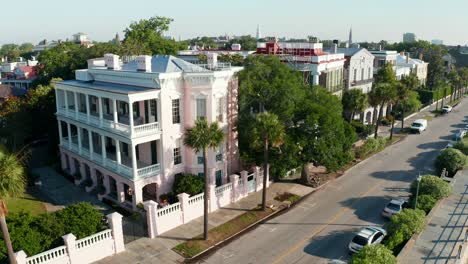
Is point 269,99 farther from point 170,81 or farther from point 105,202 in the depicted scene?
point 105,202

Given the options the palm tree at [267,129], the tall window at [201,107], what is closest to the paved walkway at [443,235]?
the palm tree at [267,129]

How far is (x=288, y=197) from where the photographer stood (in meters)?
34.5

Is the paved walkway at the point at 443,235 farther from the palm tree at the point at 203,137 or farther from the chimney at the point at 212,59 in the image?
the chimney at the point at 212,59

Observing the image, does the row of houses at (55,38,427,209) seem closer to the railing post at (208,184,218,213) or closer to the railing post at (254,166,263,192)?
the railing post at (208,184,218,213)

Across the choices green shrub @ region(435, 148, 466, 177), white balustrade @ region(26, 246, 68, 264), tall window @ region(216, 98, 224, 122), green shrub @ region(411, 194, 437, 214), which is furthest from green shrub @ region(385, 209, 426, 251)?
white balustrade @ region(26, 246, 68, 264)

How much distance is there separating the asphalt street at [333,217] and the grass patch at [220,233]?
92cm

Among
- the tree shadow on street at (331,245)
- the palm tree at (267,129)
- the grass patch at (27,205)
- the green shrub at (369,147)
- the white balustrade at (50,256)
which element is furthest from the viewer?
the green shrub at (369,147)

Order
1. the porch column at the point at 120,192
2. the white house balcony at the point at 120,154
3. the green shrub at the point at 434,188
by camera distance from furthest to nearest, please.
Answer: the porch column at the point at 120,192 → the green shrub at the point at 434,188 → the white house balcony at the point at 120,154

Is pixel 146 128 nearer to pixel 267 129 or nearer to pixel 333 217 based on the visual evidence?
pixel 267 129

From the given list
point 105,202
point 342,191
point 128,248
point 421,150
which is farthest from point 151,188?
point 421,150

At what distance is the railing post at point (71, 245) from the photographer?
2259 cm

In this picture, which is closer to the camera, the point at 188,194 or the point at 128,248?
the point at 128,248

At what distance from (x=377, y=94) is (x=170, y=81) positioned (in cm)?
2948

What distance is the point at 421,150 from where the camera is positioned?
5031cm
